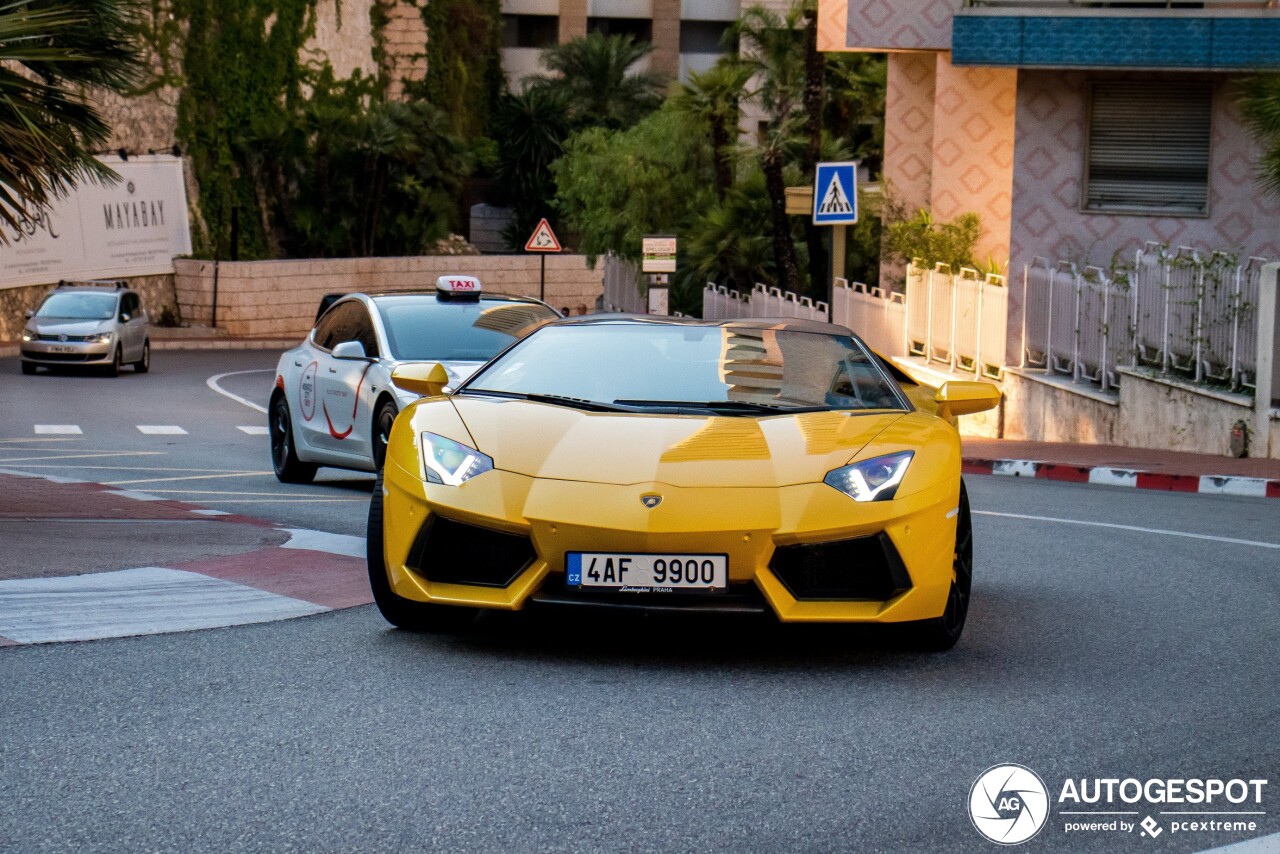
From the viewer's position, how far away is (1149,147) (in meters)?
25.2

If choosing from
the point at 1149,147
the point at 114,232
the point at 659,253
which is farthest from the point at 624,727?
the point at 114,232

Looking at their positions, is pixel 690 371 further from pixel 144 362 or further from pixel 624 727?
pixel 144 362

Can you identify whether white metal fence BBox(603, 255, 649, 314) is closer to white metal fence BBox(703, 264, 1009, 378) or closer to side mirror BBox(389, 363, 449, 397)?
white metal fence BBox(703, 264, 1009, 378)

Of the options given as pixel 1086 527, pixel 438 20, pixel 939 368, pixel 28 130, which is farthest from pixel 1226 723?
pixel 438 20

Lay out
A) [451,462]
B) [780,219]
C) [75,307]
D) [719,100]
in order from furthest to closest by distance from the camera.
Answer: [719,100] → [780,219] → [75,307] → [451,462]

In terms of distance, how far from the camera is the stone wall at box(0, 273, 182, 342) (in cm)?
4322

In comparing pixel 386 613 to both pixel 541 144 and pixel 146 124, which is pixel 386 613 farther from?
pixel 541 144

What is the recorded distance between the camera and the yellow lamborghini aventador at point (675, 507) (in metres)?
6.45

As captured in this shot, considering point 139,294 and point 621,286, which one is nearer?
point 139,294

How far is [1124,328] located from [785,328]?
42.1ft

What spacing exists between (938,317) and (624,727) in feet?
66.1

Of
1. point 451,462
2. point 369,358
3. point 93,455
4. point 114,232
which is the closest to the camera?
point 451,462
